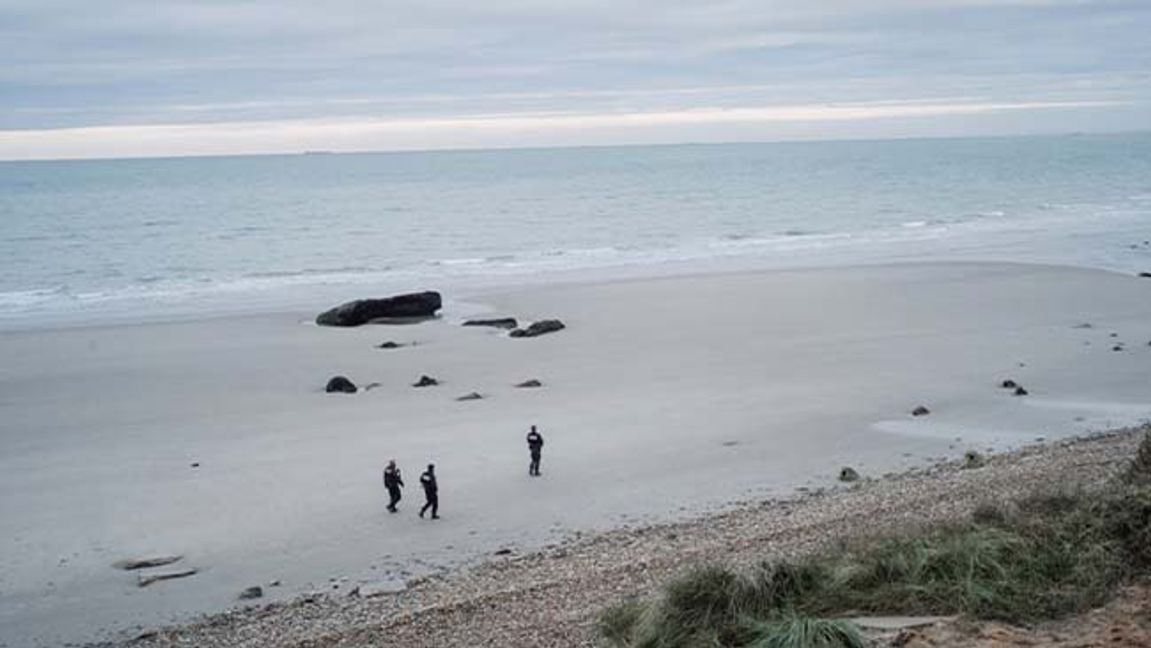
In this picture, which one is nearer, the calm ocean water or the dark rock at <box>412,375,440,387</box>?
the dark rock at <box>412,375,440,387</box>

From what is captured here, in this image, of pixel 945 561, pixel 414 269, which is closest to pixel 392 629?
pixel 945 561

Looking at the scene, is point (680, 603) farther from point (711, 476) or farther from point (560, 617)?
point (711, 476)

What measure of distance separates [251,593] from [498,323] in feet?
68.8

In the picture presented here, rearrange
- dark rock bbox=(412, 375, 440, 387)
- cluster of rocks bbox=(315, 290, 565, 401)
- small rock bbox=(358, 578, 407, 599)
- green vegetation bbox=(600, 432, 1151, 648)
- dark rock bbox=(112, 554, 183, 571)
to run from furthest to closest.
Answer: cluster of rocks bbox=(315, 290, 565, 401) < dark rock bbox=(412, 375, 440, 387) < dark rock bbox=(112, 554, 183, 571) < small rock bbox=(358, 578, 407, 599) < green vegetation bbox=(600, 432, 1151, 648)

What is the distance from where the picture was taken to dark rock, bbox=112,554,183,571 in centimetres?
1594

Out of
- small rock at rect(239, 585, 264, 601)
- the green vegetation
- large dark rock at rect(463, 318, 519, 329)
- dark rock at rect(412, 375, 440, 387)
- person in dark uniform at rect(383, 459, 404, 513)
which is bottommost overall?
small rock at rect(239, 585, 264, 601)

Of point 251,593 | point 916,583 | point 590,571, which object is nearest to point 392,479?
point 251,593

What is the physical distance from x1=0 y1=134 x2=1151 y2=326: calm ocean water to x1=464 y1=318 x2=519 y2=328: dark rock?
10995mm

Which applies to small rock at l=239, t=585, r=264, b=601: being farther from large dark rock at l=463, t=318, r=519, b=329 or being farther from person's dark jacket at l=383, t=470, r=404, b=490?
large dark rock at l=463, t=318, r=519, b=329

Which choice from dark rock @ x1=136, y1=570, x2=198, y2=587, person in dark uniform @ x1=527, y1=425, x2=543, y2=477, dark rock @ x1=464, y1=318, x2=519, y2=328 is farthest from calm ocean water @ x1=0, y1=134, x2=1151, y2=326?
dark rock @ x1=136, y1=570, x2=198, y2=587

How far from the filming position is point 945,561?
11.0 m

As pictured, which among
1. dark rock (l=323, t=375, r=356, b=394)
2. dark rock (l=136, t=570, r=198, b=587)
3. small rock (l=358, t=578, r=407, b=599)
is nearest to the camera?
small rock (l=358, t=578, r=407, b=599)

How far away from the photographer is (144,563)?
16.0m

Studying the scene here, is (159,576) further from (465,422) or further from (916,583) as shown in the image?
(916,583)
